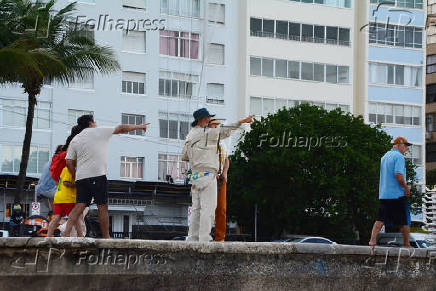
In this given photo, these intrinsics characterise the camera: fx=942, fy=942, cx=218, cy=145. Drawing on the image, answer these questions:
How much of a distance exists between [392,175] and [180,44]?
45.6 metres

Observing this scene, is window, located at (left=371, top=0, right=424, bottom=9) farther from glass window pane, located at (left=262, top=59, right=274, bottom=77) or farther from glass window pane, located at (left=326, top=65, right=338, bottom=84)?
glass window pane, located at (left=262, top=59, right=274, bottom=77)

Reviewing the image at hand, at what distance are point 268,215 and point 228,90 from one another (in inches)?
465

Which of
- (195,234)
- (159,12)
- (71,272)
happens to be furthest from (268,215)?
(71,272)

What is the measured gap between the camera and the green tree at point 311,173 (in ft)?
152

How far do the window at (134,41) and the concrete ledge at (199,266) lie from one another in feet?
153

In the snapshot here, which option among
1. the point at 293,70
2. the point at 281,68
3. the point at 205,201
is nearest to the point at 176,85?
the point at 281,68

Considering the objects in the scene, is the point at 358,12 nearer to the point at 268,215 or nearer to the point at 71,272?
the point at 268,215

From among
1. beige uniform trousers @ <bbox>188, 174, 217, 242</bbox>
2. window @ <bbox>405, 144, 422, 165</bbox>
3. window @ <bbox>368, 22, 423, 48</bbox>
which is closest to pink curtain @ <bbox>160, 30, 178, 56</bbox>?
window @ <bbox>368, 22, 423, 48</bbox>

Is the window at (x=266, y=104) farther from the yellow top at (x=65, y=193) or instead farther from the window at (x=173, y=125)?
the yellow top at (x=65, y=193)

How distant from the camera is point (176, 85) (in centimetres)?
5675

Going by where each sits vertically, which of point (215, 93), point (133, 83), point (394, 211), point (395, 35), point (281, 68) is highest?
point (395, 35)

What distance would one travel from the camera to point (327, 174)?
152 ft

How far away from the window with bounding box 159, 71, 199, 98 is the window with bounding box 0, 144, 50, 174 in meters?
8.30

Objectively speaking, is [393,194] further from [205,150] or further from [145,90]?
[145,90]
